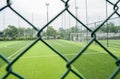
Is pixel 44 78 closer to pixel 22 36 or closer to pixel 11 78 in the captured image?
pixel 11 78

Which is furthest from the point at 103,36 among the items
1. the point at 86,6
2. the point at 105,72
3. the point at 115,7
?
the point at 115,7

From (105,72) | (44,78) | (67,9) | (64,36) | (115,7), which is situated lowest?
(64,36)

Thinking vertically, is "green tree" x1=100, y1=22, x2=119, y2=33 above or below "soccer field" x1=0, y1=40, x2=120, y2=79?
below

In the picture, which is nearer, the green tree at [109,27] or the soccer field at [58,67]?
the soccer field at [58,67]

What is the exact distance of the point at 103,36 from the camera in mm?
25000

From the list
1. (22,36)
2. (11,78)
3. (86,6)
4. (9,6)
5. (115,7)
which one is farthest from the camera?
(22,36)

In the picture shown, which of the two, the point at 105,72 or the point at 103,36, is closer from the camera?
the point at 105,72

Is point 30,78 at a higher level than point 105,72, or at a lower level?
higher

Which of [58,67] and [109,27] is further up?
[58,67]

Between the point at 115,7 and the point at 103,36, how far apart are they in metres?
23.6

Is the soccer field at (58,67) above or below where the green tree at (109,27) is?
above

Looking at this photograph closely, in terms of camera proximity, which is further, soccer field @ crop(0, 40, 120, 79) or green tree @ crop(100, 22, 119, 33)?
green tree @ crop(100, 22, 119, 33)

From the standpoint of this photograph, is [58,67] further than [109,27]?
No

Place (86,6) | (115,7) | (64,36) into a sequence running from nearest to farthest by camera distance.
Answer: (115,7)
(86,6)
(64,36)
